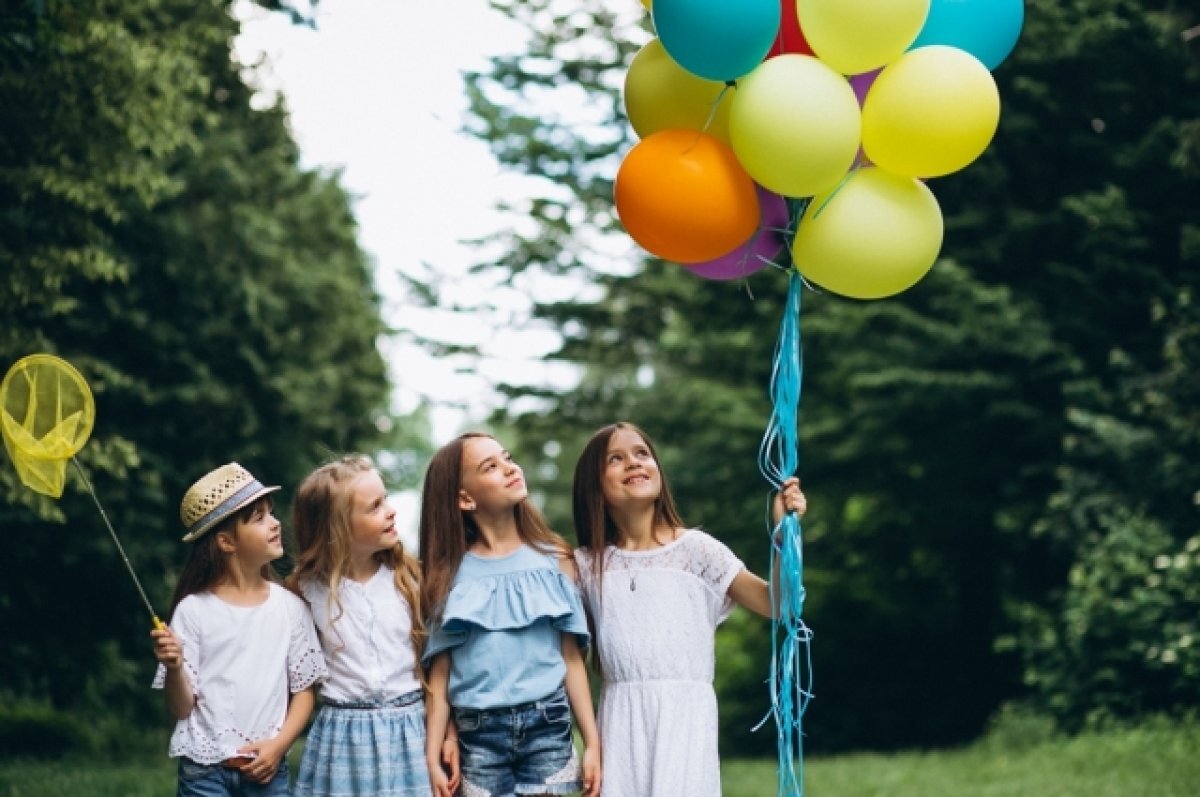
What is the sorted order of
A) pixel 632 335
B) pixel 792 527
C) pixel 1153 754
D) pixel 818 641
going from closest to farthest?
pixel 792 527 → pixel 1153 754 → pixel 632 335 → pixel 818 641

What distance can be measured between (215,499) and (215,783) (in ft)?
2.72

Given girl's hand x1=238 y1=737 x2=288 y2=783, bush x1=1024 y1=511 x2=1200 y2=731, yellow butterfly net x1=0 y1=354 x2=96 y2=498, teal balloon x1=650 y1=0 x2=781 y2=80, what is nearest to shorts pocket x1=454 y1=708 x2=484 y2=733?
girl's hand x1=238 y1=737 x2=288 y2=783

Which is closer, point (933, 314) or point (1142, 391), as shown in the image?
point (1142, 391)

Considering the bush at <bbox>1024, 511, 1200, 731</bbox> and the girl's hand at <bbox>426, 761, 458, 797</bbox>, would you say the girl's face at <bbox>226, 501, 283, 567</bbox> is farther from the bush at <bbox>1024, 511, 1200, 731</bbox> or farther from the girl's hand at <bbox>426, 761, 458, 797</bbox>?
the bush at <bbox>1024, 511, 1200, 731</bbox>

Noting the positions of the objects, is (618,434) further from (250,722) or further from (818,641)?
(818,641)

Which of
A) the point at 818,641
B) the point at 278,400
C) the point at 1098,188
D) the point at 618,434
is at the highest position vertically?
the point at 1098,188

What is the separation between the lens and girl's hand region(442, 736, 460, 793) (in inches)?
165

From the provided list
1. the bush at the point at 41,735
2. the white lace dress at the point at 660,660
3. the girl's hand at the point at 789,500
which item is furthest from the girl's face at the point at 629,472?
the bush at the point at 41,735

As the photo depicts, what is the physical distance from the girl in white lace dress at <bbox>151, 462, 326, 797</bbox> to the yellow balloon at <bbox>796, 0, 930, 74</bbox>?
2093 mm

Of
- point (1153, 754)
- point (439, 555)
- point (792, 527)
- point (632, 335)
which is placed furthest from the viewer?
point (632, 335)

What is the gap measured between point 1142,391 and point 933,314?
6.94ft

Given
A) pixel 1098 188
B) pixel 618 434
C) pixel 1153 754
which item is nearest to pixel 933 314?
pixel 1098 188

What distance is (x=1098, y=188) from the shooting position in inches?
469

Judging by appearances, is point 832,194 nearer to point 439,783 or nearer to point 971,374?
point 439,783
